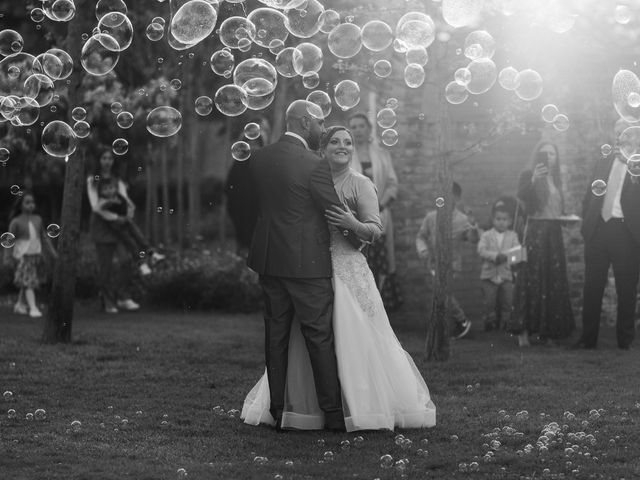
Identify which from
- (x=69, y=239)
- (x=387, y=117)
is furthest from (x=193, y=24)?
(x=69, y=239)

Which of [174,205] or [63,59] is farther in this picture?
[174,205]

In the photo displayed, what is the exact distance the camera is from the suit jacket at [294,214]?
6.54 metres

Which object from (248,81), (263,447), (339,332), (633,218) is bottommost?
(263,447)

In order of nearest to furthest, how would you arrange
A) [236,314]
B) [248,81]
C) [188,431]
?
[188,431], [248,81], [236,314]

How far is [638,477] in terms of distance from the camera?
5.30m

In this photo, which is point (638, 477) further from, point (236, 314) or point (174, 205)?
point (174, 205)

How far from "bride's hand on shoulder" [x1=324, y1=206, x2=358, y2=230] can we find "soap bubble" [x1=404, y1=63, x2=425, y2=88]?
10.6ft

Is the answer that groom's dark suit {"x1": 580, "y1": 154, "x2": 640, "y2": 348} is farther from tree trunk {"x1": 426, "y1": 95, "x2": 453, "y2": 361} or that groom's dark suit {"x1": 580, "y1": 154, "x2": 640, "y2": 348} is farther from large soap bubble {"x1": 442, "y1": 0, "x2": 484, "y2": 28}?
large soap bubble {"x1": 442, "y1": 0, "x2": 484, "y2": 28}

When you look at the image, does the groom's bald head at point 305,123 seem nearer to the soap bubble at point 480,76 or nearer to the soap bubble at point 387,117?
the soap bubble at point 387,117

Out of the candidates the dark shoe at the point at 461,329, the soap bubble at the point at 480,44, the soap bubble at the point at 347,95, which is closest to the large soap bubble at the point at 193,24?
the soap bubble at the point at 347,95

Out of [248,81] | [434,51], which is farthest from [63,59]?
[434,51]

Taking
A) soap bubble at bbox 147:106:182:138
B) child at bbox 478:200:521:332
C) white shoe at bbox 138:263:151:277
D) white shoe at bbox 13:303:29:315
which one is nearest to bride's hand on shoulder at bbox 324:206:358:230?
soap bubble at bbox 147:106:182:138

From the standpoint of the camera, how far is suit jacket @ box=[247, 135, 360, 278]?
6.54m

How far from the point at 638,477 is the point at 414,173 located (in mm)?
9696
